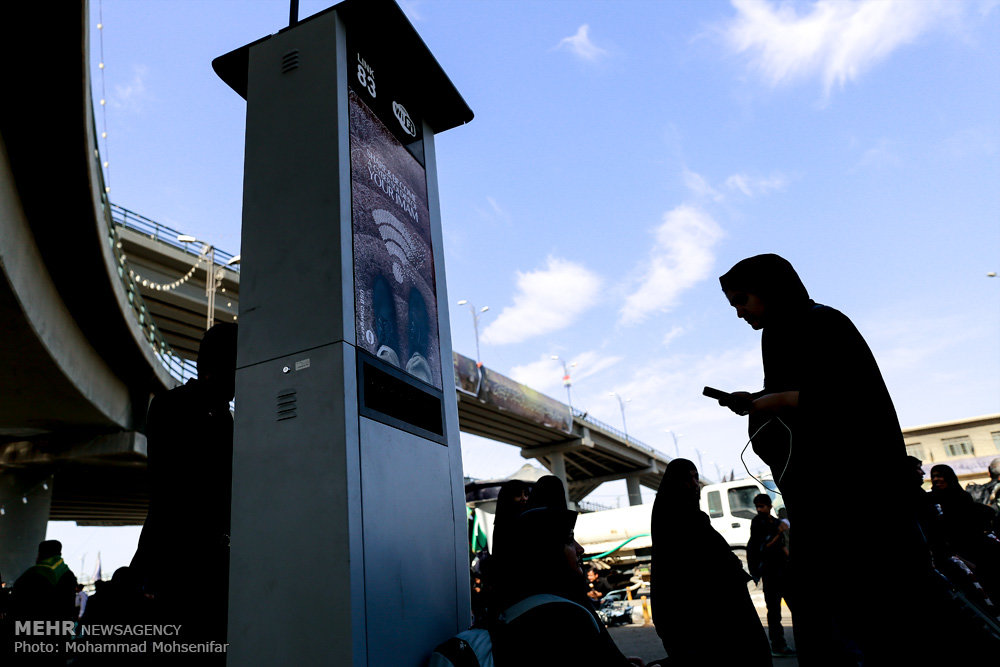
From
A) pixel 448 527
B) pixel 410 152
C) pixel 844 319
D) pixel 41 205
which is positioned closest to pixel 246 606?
pixel 448 527

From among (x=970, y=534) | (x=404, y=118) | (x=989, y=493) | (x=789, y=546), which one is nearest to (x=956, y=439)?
(x=989, y=493)

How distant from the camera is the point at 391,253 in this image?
324 centimetres

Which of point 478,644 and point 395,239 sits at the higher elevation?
point 395,239

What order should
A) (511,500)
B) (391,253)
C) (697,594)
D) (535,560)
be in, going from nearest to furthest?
(535,560) → (391,253) → (697,594) → (511,500)

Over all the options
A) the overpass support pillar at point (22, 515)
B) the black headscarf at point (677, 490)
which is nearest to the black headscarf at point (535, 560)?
the black headscarf at point (677, 490)

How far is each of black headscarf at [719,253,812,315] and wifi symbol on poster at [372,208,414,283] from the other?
165 centimetres

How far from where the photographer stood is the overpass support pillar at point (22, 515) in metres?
18.3

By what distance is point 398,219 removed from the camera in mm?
3426

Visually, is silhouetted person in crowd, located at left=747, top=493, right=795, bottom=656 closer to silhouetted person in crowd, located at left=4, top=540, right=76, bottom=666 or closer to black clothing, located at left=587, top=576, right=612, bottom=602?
silhouetted person in crowd, located at left=4, top=540, right=76, bottom=666

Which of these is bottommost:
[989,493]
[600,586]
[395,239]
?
[600,586]

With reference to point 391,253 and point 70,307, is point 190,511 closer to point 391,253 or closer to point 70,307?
point 391,253

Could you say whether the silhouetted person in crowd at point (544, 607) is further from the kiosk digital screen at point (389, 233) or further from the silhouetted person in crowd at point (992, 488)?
the silhouetted person in crowd at point (992, 488)

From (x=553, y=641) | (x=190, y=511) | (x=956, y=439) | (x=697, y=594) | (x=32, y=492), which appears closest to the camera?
(x=553, y=641)

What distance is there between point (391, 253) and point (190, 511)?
1476 millimetres
